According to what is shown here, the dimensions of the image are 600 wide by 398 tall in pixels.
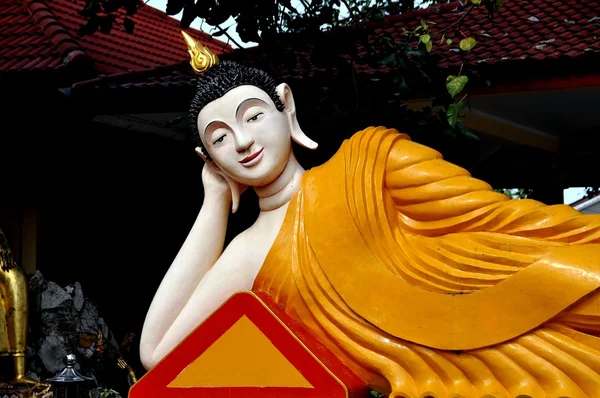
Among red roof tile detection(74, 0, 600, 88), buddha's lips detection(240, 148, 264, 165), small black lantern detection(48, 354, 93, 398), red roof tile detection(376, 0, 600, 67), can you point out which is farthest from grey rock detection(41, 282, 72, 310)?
buddha's lips detection(240, 148, 264, 165)

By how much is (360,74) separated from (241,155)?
2.48 m

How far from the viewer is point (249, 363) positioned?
3.24 meters

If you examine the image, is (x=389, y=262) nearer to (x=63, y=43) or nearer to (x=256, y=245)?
(x=256, y=245)

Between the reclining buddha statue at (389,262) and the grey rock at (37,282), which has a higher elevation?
the reclining buddha statue at (389,262)

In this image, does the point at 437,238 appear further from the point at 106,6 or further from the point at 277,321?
the point at 106,6

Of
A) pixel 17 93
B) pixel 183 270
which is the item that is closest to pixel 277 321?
pixel 183 270

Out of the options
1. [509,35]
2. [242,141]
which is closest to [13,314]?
[242,141]

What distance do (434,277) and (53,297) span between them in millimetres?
3858

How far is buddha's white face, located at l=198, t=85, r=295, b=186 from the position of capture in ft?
11.3

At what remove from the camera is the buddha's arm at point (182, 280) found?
138 inches

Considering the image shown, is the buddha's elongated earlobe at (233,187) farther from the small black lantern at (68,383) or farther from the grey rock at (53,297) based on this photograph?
the grey rock at (53,297)

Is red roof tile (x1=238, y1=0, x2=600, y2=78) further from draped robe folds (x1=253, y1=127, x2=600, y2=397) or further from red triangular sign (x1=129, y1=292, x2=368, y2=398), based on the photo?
red triangular sign (x1=129, y1=292, x2=368, y2=398)

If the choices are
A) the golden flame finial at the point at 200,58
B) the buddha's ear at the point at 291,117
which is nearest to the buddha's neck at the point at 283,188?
the buddha's ear at the point at 291,117

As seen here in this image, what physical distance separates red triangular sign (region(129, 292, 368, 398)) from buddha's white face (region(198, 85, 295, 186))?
47 cm
